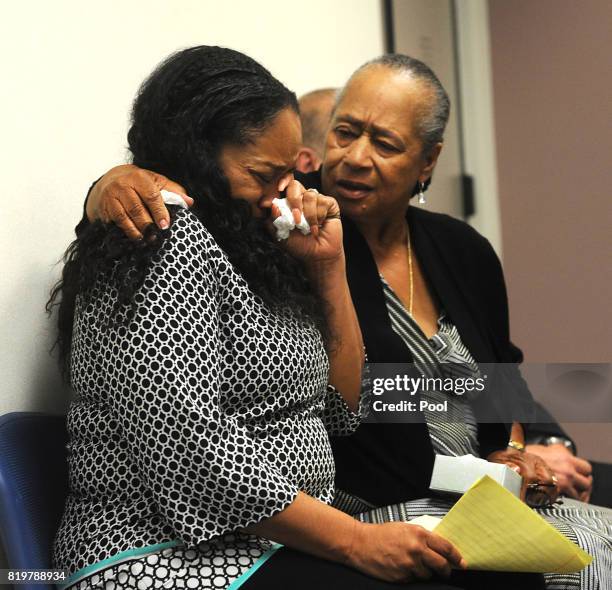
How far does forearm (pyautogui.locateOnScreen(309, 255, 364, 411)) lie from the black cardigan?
0.35 ft

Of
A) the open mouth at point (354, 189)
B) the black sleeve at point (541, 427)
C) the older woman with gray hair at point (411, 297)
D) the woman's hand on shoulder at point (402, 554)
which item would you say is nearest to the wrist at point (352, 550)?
the woman's hand on shoulder at point (402, 554)

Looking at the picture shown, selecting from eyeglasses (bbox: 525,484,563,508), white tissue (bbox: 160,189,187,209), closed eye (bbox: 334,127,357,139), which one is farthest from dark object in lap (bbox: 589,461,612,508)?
white tissue (bbox: 160,189,187,209)

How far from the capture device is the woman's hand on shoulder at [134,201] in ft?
4.56

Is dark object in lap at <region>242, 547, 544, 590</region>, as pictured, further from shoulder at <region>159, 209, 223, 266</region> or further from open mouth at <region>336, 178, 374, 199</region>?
open mouth at <region>336, 178, 374, 199</region>

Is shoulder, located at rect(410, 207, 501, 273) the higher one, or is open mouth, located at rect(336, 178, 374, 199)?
open mouth, located at rect(336, 178, 374, 199)

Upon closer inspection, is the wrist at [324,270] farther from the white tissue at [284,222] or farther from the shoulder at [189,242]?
the shoulder at [189,242]

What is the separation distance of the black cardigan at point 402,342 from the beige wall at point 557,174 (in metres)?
2.06

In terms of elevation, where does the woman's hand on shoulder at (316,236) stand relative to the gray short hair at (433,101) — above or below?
below

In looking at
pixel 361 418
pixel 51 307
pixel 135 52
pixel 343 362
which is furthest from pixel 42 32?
pixel 361 418

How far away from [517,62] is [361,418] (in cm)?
313

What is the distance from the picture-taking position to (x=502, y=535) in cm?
141

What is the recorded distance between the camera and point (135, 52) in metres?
2.11

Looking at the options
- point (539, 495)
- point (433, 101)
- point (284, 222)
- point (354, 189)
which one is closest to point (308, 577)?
point (284, 222)

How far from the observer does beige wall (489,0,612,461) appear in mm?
4250
